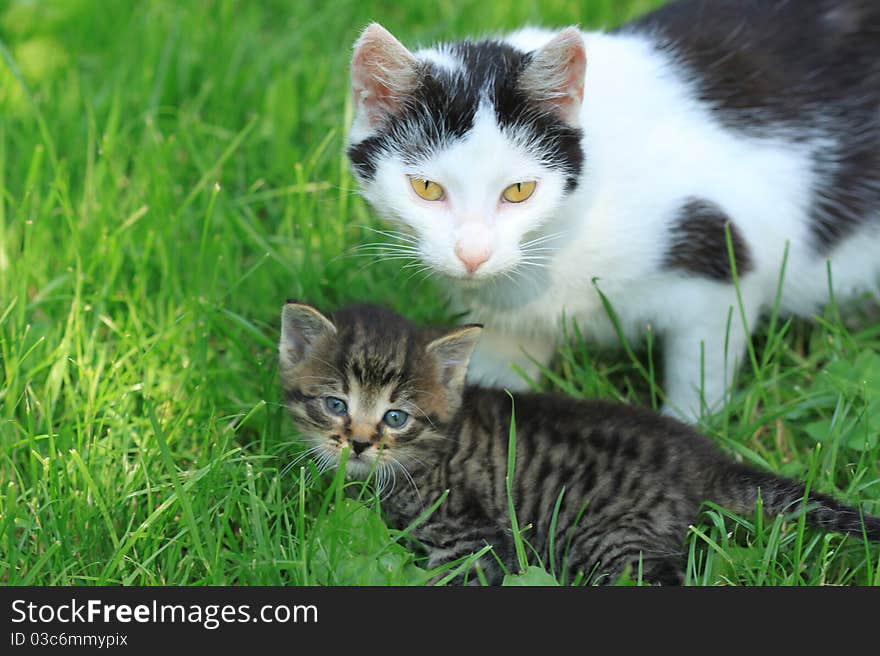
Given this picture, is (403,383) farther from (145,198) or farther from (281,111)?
(281,111)

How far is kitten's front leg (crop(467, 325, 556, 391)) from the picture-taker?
3.98m

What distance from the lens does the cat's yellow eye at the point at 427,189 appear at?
3182 millimetres

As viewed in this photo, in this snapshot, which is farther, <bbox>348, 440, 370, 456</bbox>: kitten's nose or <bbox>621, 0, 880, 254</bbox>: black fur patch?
<bbox>621, 0, 880, 254</bbox>: black fur patch

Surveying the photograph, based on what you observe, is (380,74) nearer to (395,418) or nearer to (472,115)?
(472,115)

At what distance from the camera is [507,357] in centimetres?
406

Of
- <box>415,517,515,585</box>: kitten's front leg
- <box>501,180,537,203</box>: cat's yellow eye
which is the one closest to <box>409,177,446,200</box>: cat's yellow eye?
<box>501,180,537,203</box>: cat's yellow eye

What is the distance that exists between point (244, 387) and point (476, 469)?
963 mm

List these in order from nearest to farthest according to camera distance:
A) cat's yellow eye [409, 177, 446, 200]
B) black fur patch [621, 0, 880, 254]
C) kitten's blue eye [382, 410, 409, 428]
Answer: kitten's blue eye [382, 410, 409, 428]
cat's yellow eye [409, 177, 446, 200]
black fur patch [621, 0, 880, 254]

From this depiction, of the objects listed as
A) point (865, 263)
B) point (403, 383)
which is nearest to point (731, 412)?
point (865, 263)

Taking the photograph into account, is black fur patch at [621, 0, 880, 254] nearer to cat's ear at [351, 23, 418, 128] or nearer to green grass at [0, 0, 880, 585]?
green grass at [0, 0, 880, 585]

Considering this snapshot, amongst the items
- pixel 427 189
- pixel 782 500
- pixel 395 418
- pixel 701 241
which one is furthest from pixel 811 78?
pixel 395 418

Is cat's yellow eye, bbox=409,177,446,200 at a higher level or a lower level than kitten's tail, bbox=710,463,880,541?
higher

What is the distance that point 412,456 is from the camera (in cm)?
310

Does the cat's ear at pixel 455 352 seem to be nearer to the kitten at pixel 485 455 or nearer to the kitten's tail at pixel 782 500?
the kitten at pixel 485 455
